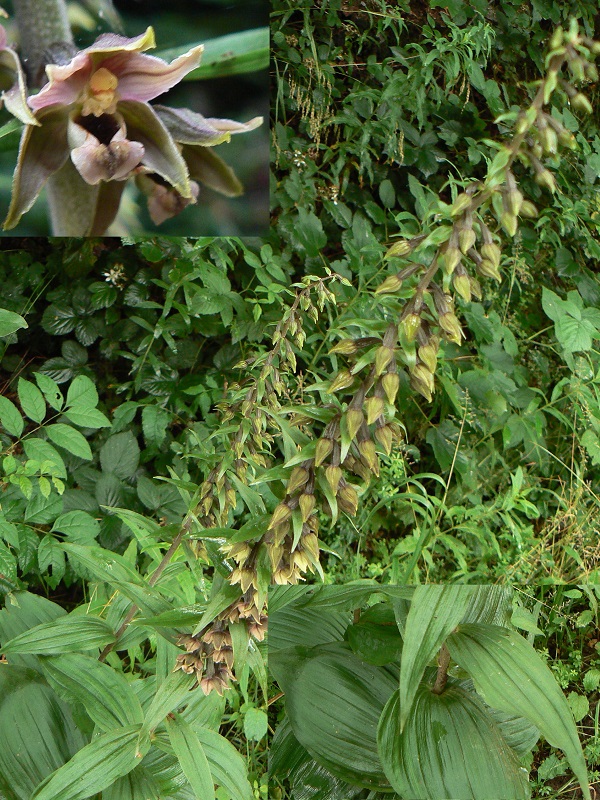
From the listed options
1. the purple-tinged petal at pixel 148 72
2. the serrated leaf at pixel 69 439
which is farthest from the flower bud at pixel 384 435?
the purple-tinged petal at pixel 148 72

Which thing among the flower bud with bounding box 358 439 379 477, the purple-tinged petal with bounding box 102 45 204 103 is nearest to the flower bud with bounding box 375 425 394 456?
the flower bud with bounding box 358 439 379 477

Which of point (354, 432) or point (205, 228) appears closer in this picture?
point (354, 432)

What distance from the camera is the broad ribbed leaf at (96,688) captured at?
3.19ft

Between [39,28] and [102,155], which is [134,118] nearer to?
[102,155]

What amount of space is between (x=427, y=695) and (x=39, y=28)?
1.28m

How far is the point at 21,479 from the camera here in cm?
131

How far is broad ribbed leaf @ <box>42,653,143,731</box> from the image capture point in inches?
38.2

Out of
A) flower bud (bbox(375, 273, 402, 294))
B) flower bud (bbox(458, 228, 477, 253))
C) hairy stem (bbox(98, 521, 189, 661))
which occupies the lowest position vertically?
hairy stem (bbox(98, 521, 189, 661))

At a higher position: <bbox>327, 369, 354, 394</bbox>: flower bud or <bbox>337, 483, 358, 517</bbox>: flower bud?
<bbox>327, 369, 354, 394</bbox>: flower bud

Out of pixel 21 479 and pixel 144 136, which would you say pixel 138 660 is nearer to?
pixel 21 479

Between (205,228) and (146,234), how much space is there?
114 mm

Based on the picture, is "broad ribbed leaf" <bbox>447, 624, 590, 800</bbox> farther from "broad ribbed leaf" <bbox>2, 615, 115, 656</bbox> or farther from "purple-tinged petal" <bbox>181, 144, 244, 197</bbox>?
"purple-tinged petal" <bbox>181, 144, 244, 197</bbox>

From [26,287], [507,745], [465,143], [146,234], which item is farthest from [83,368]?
[507,745]

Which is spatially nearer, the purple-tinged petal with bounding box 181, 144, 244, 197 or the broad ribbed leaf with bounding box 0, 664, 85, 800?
the broad ribbed leaf with bounding box 0, 664, 85, 800
